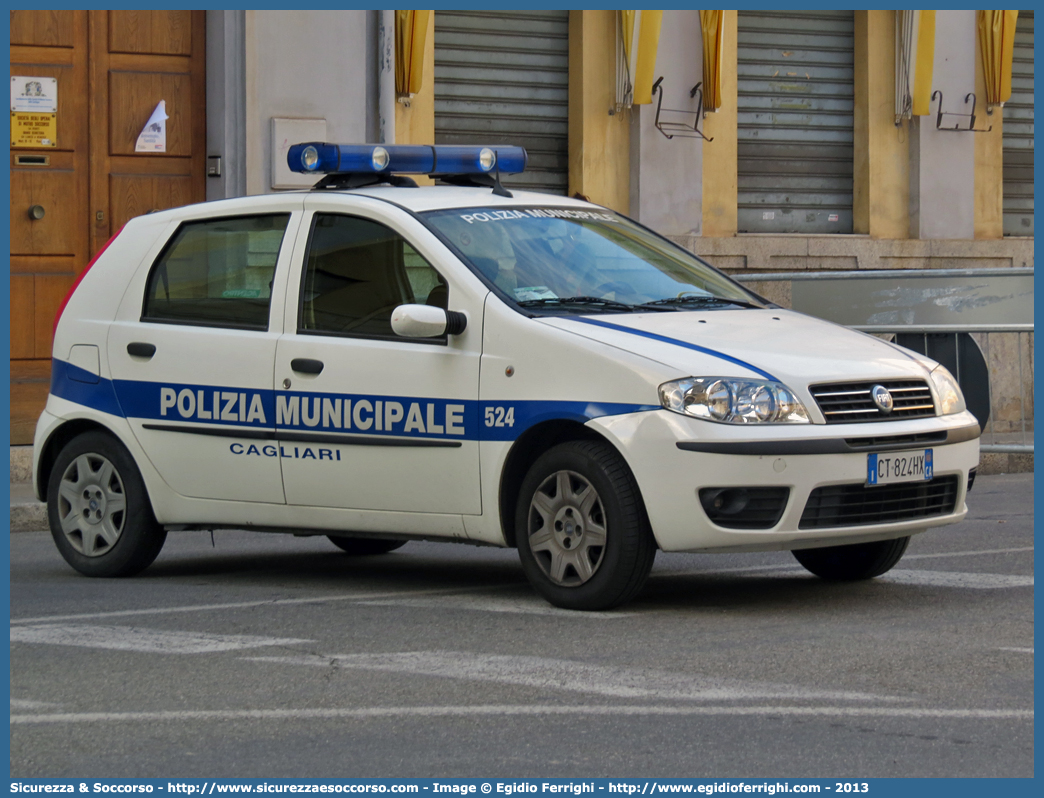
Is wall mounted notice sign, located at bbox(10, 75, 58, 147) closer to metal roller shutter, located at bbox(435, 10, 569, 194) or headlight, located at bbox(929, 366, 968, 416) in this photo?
metal roller shutter, located at bbox(435, 10, 569, 194)

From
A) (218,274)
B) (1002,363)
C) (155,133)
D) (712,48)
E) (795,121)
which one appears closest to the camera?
(218,274)

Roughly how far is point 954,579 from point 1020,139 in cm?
1207

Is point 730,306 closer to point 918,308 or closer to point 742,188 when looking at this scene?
point 918,308

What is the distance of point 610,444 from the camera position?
6344 millimetres

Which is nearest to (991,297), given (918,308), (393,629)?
(918,308)

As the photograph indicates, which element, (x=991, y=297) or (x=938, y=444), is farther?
(x=991, y=297)

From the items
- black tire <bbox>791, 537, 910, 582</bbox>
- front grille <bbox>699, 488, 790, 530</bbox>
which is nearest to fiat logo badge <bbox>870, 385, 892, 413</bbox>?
front grille <bbox>699, 488, 790, 530</bbox>

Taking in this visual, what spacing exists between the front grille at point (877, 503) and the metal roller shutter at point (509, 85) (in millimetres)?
9906

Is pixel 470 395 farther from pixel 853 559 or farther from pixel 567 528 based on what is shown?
pixel 853 559

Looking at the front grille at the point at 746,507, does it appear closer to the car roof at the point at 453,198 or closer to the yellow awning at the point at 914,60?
the car roof at the point at 453,198

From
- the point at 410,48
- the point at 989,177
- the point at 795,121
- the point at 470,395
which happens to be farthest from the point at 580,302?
the point at 989,177

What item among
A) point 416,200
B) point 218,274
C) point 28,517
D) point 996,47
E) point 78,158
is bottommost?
point 28,517

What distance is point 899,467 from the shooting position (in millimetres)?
6418

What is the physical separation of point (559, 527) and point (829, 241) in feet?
36.9
